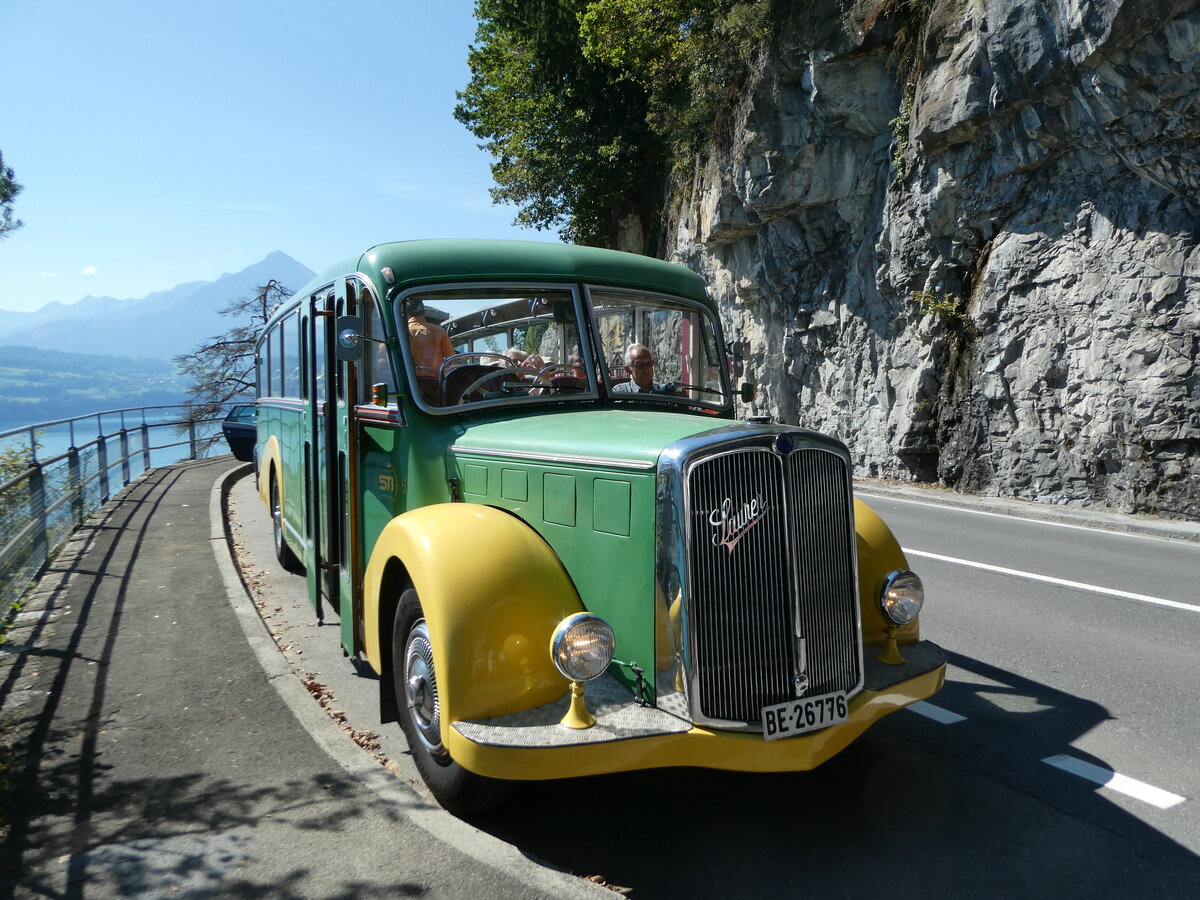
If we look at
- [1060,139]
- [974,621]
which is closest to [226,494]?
→ [974,621]

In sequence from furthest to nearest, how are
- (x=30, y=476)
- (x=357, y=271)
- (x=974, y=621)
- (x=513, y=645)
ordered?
(x=30, y=476)
(x=974, y=621)
(x=357, y=271)
(x=513, y=645)

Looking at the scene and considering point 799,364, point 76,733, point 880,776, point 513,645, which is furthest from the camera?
point 799,364

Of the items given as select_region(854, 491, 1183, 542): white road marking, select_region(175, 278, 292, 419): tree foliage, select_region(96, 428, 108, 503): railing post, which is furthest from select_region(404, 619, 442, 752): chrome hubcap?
select_region(175, 278, 292, 419): tree foliage

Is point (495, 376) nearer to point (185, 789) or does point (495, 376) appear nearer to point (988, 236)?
point (185, 789)

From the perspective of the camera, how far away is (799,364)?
21.0 metres

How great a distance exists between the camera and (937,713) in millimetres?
4906

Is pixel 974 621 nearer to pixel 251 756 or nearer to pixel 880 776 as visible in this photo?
pixel 880 776

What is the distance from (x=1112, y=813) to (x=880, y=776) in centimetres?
96

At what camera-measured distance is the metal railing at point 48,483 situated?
7090 millimetres

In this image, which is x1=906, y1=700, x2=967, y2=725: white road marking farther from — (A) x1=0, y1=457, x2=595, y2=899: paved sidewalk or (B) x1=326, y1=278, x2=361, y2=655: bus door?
(B) x1=326, y1=278, x2=361, y2=655: bus door

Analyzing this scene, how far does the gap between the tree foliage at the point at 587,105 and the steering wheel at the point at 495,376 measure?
19.8 metres

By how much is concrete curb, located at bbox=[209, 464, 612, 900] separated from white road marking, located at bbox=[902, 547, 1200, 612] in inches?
243

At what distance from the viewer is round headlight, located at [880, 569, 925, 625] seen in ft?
13.5

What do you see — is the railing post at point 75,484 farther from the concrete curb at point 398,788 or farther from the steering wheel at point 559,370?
the steering wheel at point 559,370
